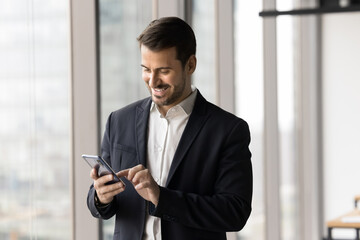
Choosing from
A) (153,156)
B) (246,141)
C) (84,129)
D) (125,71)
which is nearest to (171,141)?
(153,156)

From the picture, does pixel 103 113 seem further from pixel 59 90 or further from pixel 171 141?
pixel 171 141

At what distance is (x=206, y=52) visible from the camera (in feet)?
14.6

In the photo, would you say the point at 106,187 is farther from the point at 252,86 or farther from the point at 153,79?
the point at 252,86

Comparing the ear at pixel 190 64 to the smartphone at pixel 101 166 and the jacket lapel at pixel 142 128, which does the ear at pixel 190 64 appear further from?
the smartphone at pixel 101 166

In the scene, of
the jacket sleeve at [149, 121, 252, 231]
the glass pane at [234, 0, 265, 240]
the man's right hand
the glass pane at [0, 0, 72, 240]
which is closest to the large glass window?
the glass pane at [234, 0, 265, 240]

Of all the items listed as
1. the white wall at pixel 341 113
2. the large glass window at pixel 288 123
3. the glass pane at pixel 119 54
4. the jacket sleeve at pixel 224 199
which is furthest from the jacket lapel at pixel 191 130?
the white wall at pixel 341 113

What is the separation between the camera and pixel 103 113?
3135 millimetres

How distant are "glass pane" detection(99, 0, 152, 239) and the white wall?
242 inches

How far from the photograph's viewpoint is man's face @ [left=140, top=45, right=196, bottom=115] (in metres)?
2.04

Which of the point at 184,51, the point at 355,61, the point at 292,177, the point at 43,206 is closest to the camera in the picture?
the point at 184,51

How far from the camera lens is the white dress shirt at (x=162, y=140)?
211 centimetres

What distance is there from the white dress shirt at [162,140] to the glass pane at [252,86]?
10.5 ft

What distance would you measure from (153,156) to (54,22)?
42.4 inches

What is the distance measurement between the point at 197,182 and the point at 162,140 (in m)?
0.19
